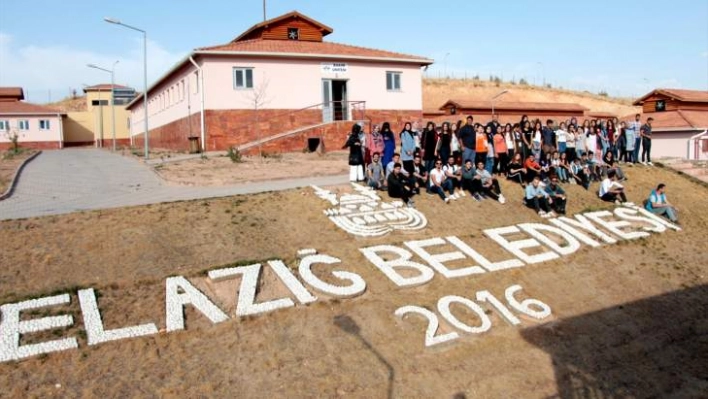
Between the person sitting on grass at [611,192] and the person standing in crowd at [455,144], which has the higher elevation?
the person standing in crowd at [455,144]

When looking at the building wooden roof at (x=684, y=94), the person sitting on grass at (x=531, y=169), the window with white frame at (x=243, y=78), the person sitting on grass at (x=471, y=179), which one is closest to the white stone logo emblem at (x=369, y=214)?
the person sitting on grass at (x=471, y=179)

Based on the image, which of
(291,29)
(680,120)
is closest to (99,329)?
(291,29)

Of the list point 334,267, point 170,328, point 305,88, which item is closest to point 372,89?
point 305,88

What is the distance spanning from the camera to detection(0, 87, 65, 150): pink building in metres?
44.1

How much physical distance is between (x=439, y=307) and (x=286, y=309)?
8.54 ft

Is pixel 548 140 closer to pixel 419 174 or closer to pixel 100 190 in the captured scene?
pixel 419 174

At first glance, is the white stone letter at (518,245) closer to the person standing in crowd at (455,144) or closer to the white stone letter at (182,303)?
the person standing in crowd at (455,144)

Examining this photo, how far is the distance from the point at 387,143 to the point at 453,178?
1.99m

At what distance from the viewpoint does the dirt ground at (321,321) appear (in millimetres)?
7688

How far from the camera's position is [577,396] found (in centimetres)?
829

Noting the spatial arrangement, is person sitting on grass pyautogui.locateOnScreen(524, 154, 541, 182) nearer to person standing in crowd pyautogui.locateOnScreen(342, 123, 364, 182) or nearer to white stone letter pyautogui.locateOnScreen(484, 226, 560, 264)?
white stone letter pyautogui.locateOnScreen(484, 226, 560, 264)

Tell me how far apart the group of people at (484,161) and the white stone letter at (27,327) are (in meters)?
8.29

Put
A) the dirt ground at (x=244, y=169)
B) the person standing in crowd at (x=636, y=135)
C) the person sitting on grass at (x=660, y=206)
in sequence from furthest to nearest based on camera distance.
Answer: the person standing in crowd at (x=636, y=135) → the dirt ground at (x=244, y=169) → the person sitting on grass at (x=660, y=206)

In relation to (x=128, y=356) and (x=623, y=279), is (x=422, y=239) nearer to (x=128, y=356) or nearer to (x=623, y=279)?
(x=623, y=279)
